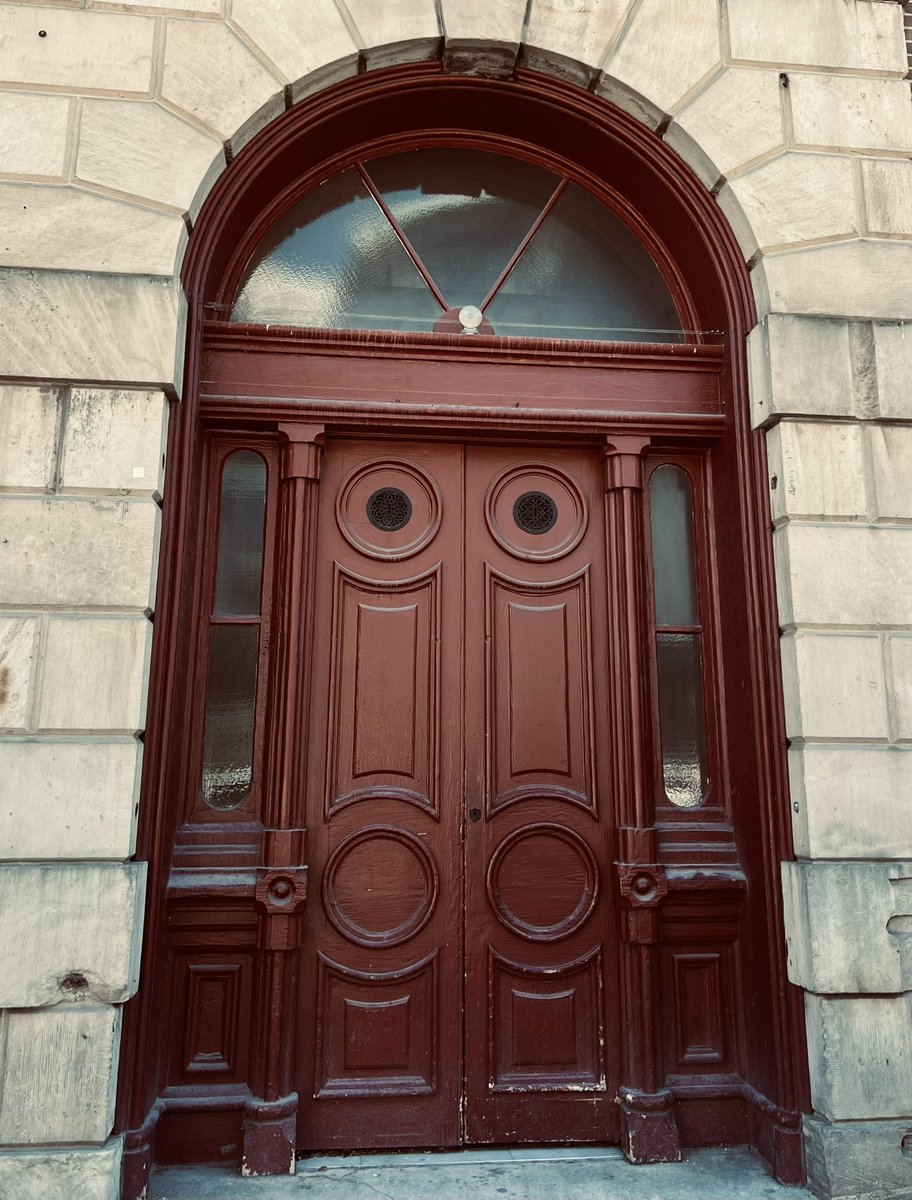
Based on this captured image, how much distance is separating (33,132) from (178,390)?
4.19 feet

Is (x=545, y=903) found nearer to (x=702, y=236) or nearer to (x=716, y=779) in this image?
(x=716, y=779)

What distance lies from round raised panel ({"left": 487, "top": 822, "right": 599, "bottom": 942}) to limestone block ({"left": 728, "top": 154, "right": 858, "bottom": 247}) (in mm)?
2968

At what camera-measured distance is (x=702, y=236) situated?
13.6ft

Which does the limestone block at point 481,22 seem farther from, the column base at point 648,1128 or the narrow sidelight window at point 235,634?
the column base at point 648,1128

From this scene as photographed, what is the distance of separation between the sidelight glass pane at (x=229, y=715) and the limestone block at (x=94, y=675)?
0.55 metres

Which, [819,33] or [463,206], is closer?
[819,33]

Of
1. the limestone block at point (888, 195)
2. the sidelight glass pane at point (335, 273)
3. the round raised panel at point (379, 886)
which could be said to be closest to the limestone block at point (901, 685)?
the limestone block at point (888, 195)

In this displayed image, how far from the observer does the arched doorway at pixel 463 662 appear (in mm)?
3561

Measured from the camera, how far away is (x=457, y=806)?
384 centimetres

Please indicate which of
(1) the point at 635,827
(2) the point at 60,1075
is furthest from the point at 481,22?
(2) the point at 60,1075

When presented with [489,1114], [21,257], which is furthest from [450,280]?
[489,1114]

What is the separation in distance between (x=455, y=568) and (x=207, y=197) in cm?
206

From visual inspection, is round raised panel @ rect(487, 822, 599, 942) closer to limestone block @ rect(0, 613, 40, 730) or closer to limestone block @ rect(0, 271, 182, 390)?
limestone block @ rect(0, 613, 40, 730)

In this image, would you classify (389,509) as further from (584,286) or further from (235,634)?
(584,286)
